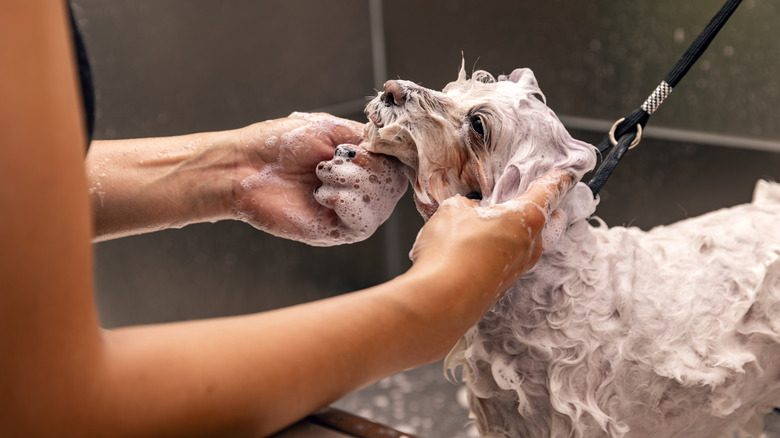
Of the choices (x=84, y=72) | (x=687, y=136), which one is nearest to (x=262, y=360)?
(x=84, y=72)

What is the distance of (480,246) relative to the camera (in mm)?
482

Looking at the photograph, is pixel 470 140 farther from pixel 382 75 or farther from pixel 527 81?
pixel 382 75

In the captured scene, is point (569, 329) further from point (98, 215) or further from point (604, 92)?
point (604, 92)

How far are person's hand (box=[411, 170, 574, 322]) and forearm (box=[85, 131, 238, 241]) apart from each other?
34cm

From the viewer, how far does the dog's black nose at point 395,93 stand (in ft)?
2.03

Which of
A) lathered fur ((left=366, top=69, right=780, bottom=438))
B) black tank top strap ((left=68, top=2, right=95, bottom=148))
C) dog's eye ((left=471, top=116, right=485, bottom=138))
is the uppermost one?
black tank top strap ((left=68, top=2, right=95, bottom=148))

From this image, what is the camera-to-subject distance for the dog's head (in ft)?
2.03

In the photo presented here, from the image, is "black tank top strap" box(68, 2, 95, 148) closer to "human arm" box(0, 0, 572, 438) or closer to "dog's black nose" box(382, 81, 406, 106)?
"human arm" box(0, 0, 572, 438)

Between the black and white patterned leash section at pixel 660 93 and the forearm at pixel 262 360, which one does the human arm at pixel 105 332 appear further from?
the black and white patterned leash section at pixel 660 93

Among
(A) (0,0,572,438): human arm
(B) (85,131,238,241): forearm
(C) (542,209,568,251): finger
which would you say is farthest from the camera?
(B) (85,131,238,241): forearm

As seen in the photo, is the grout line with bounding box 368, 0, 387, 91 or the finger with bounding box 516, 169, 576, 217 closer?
the finger with bounding box 516, 169, 576, 217

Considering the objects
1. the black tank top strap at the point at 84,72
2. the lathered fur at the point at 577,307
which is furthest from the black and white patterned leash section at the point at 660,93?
the black tank top strap at the point at 84,72

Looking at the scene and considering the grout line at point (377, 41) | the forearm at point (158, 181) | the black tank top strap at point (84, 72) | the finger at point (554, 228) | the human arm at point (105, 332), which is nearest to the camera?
the human arm at point (105, 332)

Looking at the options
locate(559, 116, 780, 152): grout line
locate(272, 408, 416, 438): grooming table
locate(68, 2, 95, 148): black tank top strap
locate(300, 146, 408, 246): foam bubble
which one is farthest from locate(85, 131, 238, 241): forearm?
locate(559, 116, 780, 152): grout line
